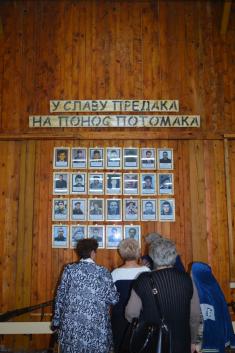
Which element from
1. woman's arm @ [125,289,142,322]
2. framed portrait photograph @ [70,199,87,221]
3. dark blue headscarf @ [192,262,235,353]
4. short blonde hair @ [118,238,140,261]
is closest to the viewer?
woman's arm @ [125,289,142,322]

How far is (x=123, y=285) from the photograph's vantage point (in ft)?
11.2

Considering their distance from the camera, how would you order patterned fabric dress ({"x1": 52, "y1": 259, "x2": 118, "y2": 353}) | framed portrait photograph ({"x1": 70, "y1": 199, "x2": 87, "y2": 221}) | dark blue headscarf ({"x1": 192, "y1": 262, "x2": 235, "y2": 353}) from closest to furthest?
patterned fabric dress ({"x1": 52, "y1": 259, "x2": 118, "y2": 353})
dark blue headscarf ({"x1": 192, "y1": 262, "x2": 235, "y2": 353})
framed portrait photograph ({"x1": 70, "y1": 199, "x2": 87, "y2": 221})

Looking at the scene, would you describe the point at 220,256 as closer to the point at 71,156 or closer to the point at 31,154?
the point at 71,156

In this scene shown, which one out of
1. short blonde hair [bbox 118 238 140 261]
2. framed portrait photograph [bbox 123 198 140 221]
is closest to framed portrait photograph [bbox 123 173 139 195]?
framed portrait photograph [bbox 123 198 140 221]

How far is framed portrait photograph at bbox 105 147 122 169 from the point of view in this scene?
5500mm

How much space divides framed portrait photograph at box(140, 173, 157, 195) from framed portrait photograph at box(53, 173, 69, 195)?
100 centimetres

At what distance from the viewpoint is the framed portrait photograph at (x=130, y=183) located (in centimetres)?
544

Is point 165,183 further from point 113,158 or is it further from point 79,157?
point 79,157

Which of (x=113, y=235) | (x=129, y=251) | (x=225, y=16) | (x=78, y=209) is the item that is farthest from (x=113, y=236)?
(x=225, y=16)

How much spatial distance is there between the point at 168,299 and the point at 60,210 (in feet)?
9.68

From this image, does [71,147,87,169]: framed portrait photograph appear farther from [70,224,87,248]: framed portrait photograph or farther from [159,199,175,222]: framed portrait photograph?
[159,199,175,222]: framed portrait photograph

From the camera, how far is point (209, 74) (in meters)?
5.70

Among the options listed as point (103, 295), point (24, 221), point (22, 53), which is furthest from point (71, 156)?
point (103, 295)

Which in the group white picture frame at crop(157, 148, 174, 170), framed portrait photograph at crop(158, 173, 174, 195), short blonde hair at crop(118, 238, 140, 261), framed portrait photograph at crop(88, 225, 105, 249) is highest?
white picture frame at crop(157, 148, 174, 170)
